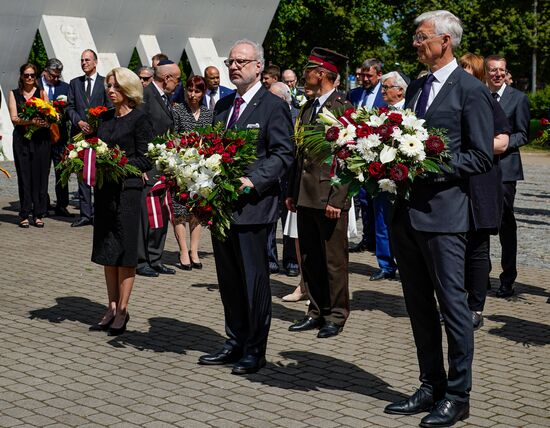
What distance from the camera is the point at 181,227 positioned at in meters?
11.8

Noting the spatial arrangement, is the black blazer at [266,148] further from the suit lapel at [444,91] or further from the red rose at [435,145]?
the red rose at [435,145]

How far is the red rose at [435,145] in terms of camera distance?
5.76 meters

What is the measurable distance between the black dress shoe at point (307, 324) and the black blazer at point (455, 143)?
279 centimetres

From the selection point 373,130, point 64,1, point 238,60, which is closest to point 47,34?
point 64,1

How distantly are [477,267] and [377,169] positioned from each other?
10.2ft

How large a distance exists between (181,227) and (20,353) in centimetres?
422

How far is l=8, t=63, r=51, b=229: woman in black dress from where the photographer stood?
14.8 metres

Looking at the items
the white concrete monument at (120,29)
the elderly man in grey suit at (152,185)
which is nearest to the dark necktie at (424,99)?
the elderly man in grey suit at (152,185)

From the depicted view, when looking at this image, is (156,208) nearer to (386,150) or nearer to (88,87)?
(386,150)

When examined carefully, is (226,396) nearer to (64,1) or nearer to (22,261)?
(22,261)

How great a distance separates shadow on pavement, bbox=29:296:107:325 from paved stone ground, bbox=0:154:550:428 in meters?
0.02

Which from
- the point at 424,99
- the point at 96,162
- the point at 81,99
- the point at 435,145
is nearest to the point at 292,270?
the point at 96,162

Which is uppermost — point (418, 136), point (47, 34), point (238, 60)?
point (47, 34)

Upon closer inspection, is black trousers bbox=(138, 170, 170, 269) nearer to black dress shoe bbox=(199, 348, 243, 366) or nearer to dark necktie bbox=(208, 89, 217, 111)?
dark necktie bbox=(208, 89, 217, 111)
